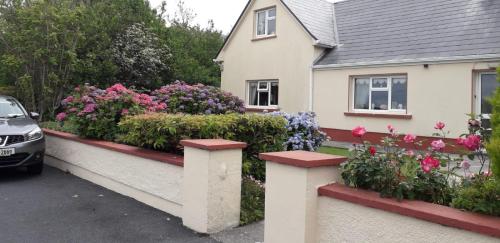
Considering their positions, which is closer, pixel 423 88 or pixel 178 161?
pixel 178 161

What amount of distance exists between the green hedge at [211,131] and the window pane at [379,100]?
820cm

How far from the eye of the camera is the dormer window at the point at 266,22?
61.2 ft

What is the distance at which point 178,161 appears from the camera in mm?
5539

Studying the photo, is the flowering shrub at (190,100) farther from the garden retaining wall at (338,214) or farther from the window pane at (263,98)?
the window pane at (263,98)

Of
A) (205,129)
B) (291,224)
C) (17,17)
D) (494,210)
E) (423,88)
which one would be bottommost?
(291,224)

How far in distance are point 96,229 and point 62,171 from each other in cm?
437

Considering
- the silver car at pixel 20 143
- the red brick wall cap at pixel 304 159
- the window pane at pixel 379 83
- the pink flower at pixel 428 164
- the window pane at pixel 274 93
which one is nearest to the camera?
the pink flower at pixel 428 164

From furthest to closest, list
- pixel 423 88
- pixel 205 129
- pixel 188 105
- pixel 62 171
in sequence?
pixel 423 88 → pixel 188 105 → pixel 62 171 → pixel 205 129

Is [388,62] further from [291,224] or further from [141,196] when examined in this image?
[291,224]

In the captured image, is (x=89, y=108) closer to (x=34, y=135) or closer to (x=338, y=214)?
(x=34, y=135)

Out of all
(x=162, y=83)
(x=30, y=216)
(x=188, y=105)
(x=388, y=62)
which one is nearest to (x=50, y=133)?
(x=188, y=105)

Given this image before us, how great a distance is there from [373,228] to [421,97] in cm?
1119

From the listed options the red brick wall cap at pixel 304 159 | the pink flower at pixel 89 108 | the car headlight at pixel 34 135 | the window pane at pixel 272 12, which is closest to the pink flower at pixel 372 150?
the red brick wall cap at pixel 304 159

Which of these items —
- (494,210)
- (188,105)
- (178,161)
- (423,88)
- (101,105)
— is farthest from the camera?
(423,88)
